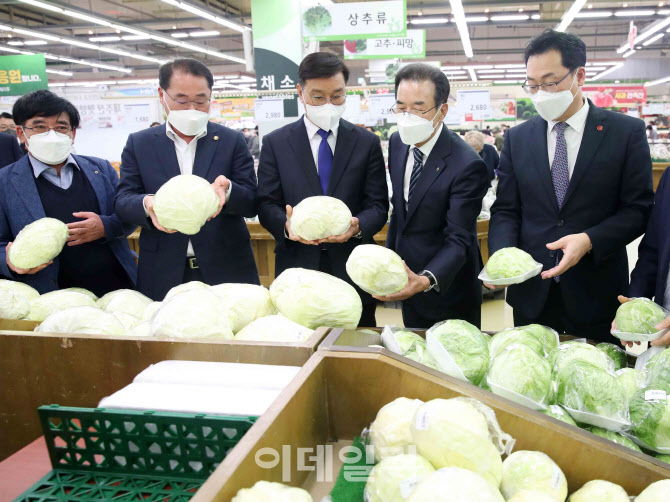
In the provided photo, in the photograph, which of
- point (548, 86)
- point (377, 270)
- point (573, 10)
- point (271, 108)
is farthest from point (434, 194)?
point (573, 10)

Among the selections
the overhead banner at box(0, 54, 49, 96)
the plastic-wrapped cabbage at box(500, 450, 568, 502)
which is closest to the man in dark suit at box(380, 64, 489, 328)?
the plastic-wrapped cabbage at box(500, 450, 568, 502)

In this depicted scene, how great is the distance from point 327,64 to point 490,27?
20419 millimetres

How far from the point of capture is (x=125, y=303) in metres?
2.09

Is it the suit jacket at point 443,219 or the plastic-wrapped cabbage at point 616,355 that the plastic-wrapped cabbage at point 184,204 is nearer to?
the suit jacket at point 443,219

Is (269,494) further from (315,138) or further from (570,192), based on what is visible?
(315,138)

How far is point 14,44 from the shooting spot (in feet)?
58.8

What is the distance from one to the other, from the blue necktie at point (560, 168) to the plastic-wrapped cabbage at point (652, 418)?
4.00 ft

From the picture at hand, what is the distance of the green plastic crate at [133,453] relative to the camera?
109cm

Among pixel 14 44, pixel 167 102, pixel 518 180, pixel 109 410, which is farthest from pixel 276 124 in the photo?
pixel 14 44

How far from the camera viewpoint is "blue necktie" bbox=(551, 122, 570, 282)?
247cm

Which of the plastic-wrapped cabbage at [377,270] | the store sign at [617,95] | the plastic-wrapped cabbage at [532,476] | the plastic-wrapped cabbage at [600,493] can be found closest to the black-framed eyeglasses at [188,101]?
the plastic-wrapped cabbage at [377,270]

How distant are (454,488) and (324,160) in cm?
217

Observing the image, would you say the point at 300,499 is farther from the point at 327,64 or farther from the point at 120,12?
the point at 120,12

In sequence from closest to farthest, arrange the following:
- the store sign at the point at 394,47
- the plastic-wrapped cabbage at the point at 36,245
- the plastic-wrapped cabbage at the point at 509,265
Answer: the plastic-wrapped cabbage at the point at 509,265
the plastic-wrapped cabbage at the point at 36,245
the store sign at the point at 394,47
